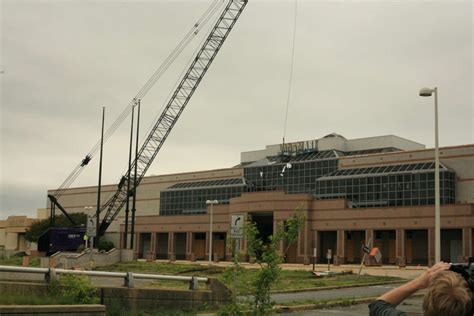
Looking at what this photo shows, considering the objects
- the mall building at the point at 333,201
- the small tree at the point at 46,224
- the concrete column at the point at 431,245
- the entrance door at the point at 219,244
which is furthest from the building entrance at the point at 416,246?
the small tree at the point at 46,224

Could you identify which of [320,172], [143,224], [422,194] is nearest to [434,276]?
[422,194]

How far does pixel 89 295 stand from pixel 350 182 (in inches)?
2393

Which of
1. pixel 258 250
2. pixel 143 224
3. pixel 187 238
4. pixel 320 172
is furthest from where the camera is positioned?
pixel 143 224

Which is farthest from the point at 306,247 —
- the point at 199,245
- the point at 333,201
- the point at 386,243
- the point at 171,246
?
the point at 171,246

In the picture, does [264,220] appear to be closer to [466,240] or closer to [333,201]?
[333,201]

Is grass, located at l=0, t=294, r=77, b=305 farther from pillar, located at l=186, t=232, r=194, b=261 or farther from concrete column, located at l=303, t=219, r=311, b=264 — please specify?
pillar, located at l=186, t=232, r=194, b=261

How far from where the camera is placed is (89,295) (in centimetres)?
1355

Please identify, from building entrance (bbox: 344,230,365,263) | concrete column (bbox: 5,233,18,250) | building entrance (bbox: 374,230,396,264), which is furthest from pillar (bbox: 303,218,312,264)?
concrete column (bbox: 5,233,18,250)

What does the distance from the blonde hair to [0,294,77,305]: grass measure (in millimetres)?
10374

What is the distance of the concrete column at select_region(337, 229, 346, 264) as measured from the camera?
6741 cm

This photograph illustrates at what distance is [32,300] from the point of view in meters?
12.2

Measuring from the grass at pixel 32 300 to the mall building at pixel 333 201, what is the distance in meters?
44.6

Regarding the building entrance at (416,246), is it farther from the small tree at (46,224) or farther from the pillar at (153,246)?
the small tree at (46,224)

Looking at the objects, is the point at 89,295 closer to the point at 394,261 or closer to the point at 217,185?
the point at 394,261
